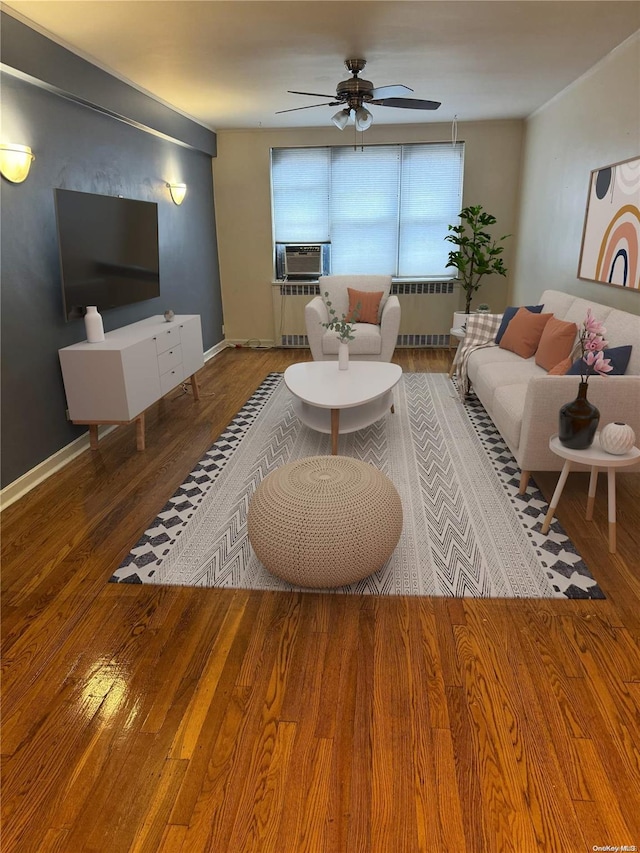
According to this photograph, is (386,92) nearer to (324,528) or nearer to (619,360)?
(619,360)

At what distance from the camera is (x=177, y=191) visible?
209 inches

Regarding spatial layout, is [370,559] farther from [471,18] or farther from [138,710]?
[471,18]

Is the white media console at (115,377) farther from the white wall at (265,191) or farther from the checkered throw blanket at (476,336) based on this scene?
the white wall at (265,191)

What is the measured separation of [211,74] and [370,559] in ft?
12.1

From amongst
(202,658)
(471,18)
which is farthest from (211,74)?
(202,658)

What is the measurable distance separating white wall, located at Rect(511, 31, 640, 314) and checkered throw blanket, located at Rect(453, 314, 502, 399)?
68cm

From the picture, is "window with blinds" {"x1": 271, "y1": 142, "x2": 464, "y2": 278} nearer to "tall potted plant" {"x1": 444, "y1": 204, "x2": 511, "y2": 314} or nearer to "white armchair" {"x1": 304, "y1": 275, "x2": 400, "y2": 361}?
"tall potted plant" {"x1": 444, "y1": 204, "x2": 511, "y2": 314}

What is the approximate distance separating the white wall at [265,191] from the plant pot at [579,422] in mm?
4374

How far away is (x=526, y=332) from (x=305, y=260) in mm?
3257

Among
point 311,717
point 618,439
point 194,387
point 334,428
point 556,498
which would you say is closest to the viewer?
point 311,717

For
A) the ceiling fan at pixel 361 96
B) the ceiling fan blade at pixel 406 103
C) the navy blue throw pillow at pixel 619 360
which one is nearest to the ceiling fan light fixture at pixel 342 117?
the ceiling fan at pixel 361 96

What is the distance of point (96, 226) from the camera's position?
12.1ft

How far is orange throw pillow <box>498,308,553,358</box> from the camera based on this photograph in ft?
13.5

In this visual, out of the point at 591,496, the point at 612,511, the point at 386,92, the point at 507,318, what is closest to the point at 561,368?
the point at 591,496
